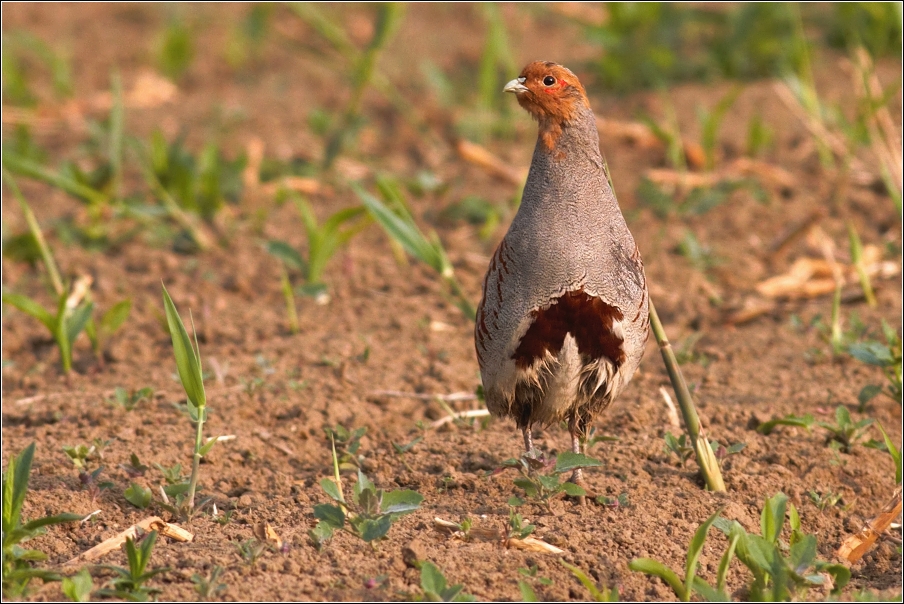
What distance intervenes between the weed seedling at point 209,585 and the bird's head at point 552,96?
5.14ft

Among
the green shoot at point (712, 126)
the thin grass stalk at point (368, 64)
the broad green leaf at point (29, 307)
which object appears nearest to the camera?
the broad green leaf at point (29, 307)

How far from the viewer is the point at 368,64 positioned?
6293 mm

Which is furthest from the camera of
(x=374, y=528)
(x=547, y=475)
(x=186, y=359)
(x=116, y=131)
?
(x=116, y=131)

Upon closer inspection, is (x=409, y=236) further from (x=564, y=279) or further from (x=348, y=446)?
(x=564, y=279)

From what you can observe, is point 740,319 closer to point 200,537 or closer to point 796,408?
point 796,408

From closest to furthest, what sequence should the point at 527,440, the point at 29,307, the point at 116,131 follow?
1. the point at 527,440
2. the point at 29,307
3. the point at 116,131

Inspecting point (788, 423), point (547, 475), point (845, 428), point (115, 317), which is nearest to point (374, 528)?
point (547, 475)

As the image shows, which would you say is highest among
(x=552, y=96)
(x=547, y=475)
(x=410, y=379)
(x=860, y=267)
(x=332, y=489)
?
(x=552, y=96)

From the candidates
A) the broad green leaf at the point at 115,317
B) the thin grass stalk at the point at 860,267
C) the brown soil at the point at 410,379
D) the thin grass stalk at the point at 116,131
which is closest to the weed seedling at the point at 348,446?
the brown soil at the point at 410,379

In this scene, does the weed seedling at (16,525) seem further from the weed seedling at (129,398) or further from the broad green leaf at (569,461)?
the broad green leaf at (569,461)

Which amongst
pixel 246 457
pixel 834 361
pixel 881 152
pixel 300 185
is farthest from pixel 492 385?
pixel 300 185

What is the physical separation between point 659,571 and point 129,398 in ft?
7.37

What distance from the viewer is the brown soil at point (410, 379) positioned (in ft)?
9.98

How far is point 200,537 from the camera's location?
311 centimetres
